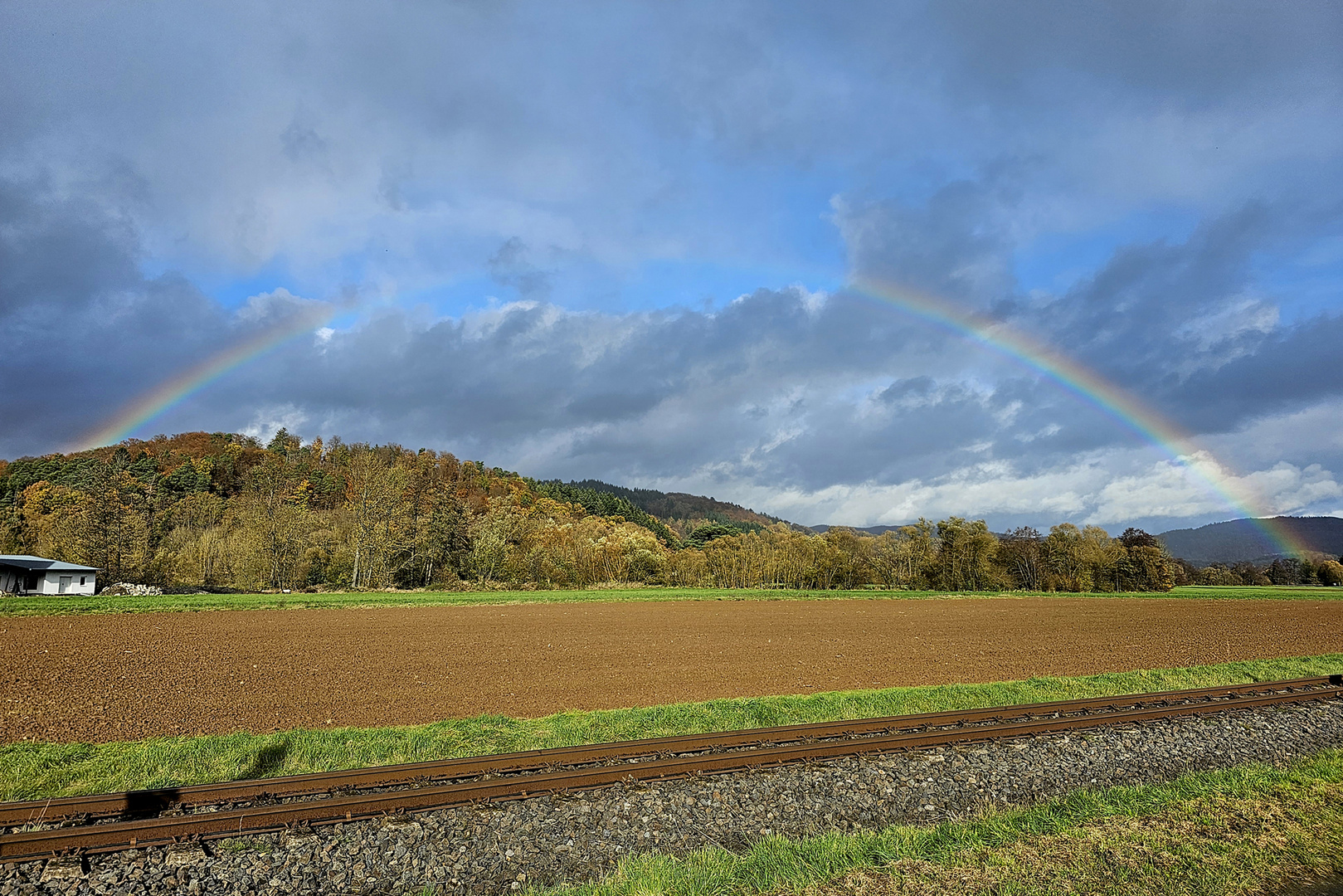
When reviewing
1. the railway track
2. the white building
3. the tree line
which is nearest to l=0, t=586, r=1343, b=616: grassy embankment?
the white building

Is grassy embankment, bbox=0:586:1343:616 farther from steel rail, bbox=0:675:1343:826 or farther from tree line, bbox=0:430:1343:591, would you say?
steel rail, bbox=0:675:1343:826

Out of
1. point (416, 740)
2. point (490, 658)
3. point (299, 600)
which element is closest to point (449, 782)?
point (416, 740)

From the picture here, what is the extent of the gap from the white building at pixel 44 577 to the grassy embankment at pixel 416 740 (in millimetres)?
62397

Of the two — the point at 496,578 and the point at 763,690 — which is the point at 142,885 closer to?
the point at 763,690

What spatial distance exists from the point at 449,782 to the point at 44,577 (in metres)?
72.2

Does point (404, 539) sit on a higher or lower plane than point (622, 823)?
higher

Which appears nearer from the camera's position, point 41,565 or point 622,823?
point 622,823

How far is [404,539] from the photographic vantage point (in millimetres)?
80500

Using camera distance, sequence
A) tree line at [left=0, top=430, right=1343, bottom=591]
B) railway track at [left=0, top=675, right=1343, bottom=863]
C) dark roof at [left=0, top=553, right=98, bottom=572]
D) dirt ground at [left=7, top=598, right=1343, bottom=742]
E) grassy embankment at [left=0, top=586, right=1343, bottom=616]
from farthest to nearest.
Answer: tree line at [left=0, top=430, right=1343, bottom=591] → dark roof at [left=0, top=553, right=98, bottom=572] → grassy embankment at [left=0, top=586, right=1343, bottom=616] → dirt ground at [left=7, top=598, right=1343, bottom=742] → railway track at [left=0, top=675, right=1343, bottom=863]

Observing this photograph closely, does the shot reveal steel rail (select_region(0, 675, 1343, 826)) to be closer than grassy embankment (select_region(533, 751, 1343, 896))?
No

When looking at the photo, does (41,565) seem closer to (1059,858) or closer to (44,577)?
(44,577)

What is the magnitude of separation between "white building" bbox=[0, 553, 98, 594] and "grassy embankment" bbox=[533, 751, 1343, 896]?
7324cm

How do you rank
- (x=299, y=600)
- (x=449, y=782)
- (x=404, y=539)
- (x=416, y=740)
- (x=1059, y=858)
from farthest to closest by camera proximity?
(x=404, y=539), (x=299, y=600), (x=416, y=740), (x=449, y=782), (x=1059, y=858)

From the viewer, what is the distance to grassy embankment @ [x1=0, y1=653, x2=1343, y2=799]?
10.1m
